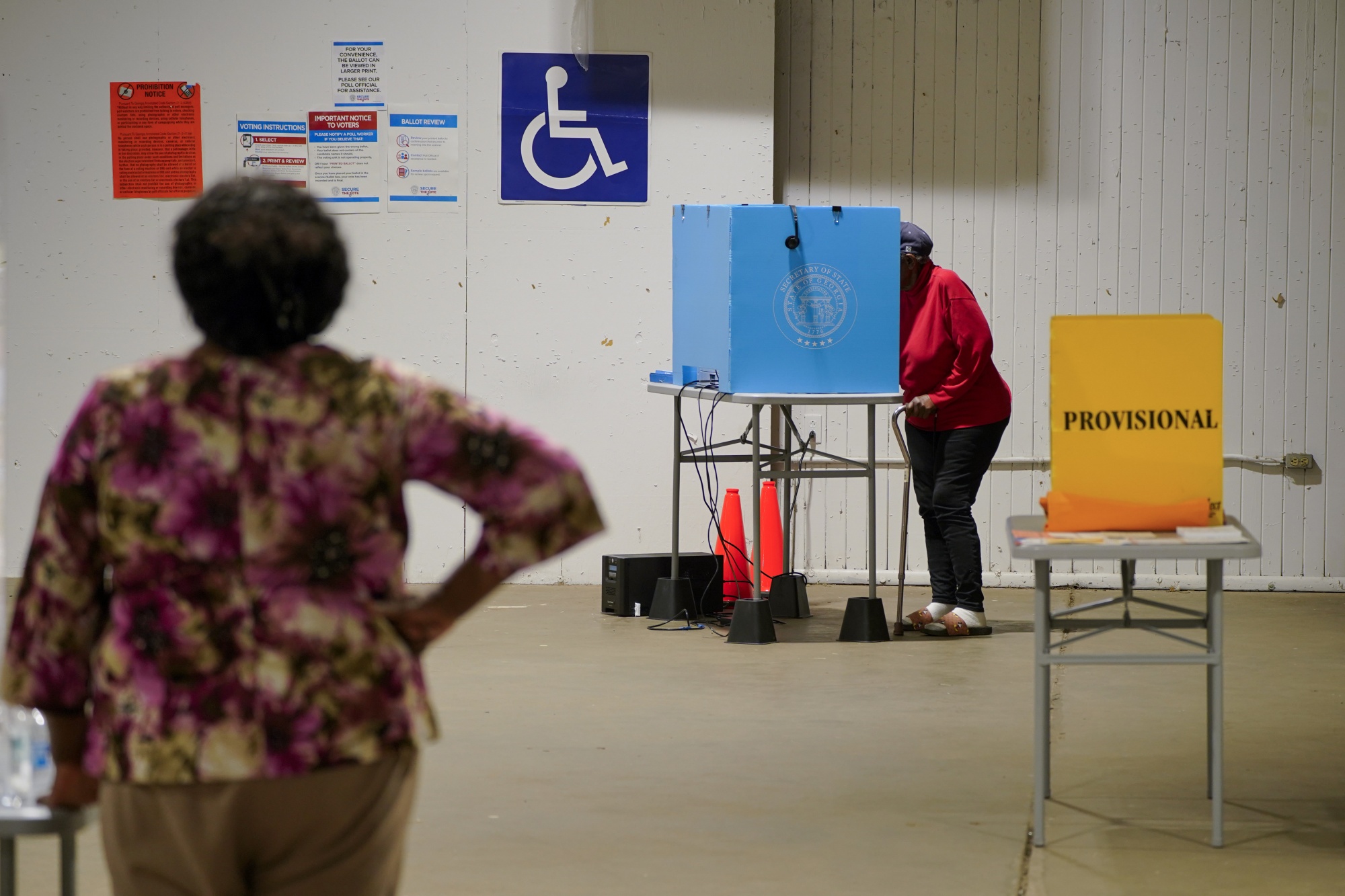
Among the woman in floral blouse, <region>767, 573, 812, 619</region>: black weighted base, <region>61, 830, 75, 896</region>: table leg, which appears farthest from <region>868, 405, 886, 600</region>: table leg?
the woman in floral blouse

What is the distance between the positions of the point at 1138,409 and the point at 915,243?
270 centimetres

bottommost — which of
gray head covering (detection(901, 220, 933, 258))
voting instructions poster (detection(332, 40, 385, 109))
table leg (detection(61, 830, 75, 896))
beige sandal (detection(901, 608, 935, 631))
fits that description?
beige sandal (detection(901, 608, 935, 631))

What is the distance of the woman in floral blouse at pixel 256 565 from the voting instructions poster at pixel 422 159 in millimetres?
5932

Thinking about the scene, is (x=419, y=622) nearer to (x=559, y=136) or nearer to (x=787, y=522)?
(x=787, y=522)

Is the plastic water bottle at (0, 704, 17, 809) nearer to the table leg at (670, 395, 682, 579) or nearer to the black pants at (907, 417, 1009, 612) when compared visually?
the black pants at (907, 417, 1009, 612)

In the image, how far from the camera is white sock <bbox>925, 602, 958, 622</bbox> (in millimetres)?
6020

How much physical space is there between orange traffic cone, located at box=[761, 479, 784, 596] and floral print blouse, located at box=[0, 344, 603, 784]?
5.24 metres

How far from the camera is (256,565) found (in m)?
1.40

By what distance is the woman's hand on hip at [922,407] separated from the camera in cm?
575

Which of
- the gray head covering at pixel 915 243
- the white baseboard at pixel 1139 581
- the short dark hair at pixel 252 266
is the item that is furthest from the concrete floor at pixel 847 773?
the short dark hair at pixel 252 266

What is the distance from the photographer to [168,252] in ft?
4.88

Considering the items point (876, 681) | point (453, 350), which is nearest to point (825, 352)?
point (876, 681)

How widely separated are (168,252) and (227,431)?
21 centimetres

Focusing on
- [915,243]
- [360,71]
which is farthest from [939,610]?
[360,71]
